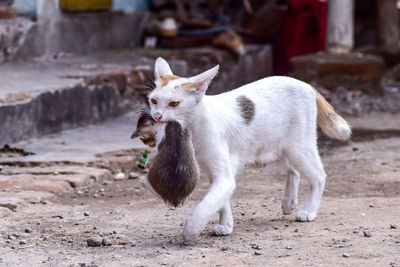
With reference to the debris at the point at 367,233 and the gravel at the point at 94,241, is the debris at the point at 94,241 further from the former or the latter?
the debris at the point at 367,233

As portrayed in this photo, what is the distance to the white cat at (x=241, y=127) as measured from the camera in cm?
341

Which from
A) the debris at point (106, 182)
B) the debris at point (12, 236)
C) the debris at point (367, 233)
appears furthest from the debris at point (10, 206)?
the debris at point (367, 233)

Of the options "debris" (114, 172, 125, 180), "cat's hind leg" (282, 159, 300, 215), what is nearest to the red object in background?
"debris" (114, 172, 125, 180)

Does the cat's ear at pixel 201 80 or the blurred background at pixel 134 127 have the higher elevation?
the cat's ear at pixel 201 80

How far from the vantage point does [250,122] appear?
381cm

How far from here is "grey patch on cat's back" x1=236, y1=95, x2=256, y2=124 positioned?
3797mm

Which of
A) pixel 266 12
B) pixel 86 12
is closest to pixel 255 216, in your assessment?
pixel 86 12

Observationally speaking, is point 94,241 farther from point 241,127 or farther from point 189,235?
point 241,127

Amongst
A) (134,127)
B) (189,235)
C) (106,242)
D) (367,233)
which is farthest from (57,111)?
(367,233)

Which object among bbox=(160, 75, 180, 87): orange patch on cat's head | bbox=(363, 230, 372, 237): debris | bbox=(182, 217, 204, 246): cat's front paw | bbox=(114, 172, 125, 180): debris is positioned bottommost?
bbox=(114, 172, 125, 180): debris

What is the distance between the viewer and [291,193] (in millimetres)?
4098

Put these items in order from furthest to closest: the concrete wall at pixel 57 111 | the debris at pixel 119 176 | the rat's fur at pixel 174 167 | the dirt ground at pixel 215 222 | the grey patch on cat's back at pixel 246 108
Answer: the concrete wall at pixel 57 111 < the debris at pixel 119 176 < the grey patch on cat's back at pixel 246 108 < the rat's fur at pixel 174 167 < the dirt ground at pixel 215 222

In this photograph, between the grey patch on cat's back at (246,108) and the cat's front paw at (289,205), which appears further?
the cat's front paw at (289,205)

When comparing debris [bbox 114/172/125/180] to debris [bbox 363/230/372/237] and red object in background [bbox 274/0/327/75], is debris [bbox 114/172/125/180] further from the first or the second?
red object in background [bbox 274/0/327/75]
